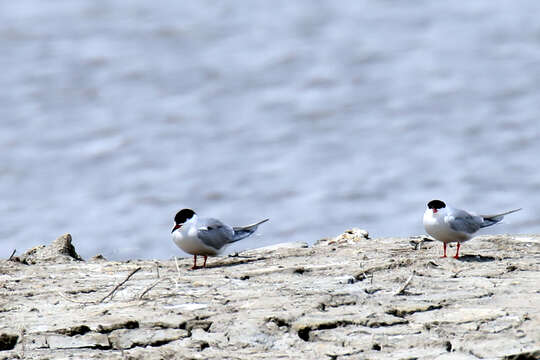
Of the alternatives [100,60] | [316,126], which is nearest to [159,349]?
[316,126]

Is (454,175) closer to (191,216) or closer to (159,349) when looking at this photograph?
(191,216)

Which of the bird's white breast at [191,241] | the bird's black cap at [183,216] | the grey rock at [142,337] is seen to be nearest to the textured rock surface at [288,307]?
the grey rock at [142,337]

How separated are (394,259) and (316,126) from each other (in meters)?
8.95

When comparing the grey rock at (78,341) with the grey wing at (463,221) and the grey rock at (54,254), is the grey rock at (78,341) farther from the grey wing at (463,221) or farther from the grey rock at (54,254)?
the grey wing at (463,221)

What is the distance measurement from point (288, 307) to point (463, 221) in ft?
5.28

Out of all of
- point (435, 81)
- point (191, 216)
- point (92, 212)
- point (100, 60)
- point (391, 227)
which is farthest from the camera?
point (100, 60)

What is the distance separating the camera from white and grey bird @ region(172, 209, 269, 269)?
7.51m

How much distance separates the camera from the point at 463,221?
24.2 ft

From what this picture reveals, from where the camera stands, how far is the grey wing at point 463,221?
7.31m

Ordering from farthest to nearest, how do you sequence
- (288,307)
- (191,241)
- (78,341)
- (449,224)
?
(191,241) < (449,224) < (288,307) < (78,341)

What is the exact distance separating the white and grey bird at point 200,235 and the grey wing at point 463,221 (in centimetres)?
143

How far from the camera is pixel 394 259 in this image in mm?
7289

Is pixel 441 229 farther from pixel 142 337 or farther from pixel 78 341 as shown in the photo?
pixel 78 341

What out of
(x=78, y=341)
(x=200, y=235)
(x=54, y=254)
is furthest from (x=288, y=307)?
(x=54, y=254)
